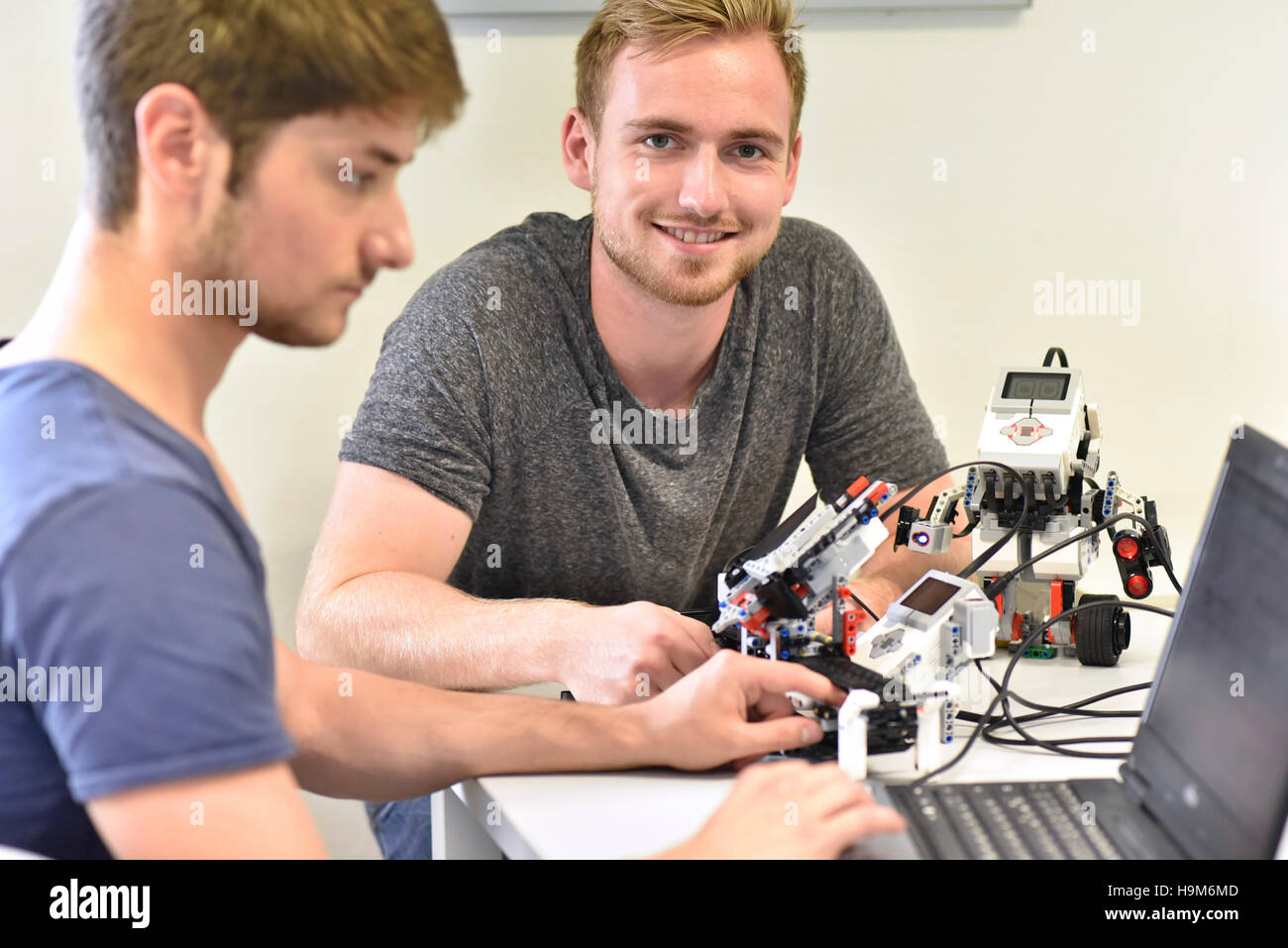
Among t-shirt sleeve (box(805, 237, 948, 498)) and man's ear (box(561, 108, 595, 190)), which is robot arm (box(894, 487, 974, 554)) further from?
man's ear (box(561, 108, 595, 190))

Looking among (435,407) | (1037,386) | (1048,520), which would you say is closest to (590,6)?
(435,407)

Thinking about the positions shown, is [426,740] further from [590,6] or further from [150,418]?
[590,6]

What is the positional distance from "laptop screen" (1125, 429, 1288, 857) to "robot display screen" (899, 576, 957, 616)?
22 cm

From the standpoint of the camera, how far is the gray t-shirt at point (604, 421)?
1.47 metres

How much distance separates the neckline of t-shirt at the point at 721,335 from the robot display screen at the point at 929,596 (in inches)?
20.0

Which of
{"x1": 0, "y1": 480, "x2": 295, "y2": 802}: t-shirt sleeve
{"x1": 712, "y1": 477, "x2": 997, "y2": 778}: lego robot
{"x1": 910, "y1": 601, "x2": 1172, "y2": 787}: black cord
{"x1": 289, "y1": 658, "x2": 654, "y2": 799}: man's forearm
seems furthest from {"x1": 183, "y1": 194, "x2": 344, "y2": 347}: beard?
{"x1": 910, "y1": 601, "x2": 1172, "y2": 787}: black cord

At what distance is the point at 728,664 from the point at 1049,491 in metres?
0.53

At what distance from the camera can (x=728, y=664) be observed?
40.2 inches

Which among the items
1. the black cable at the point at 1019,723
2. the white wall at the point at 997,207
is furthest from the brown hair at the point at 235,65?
the white wall at the point at 997,207

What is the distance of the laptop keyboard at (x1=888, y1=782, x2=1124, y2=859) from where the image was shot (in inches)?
33.2

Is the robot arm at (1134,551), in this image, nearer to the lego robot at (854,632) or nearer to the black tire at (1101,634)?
the black tire at (1101,634)

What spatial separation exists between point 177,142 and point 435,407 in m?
0.77
